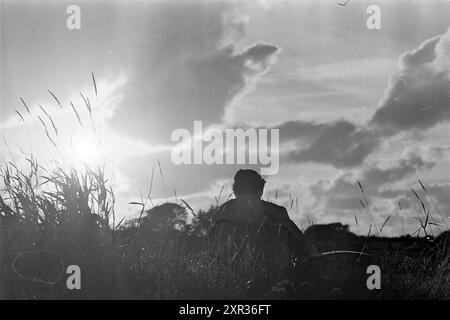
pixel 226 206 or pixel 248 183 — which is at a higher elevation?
pixel 248 183

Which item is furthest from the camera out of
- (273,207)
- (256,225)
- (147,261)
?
(273,207)

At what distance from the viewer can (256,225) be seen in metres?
5.14

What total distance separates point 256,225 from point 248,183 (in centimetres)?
37

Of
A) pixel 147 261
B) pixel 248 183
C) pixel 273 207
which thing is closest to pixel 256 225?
pixel 273 207

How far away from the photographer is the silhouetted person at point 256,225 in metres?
4.95

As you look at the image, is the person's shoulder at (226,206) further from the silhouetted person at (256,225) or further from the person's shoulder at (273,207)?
the person's shoulder at (273,207)

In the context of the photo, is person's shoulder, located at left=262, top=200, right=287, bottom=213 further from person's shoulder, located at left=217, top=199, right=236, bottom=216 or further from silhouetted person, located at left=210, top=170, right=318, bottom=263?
person's shoulder, located at left=217, top=199, right=236, bottom=216

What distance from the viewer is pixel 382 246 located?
5.25 m

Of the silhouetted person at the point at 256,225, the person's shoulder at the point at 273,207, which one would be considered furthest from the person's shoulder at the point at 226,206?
the person's shoulder at the point at 273,207

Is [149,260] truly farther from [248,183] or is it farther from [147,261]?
[248,183]

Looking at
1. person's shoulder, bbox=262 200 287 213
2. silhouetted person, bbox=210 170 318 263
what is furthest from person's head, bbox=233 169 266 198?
person's shoulder, bbox=262 200 287 213

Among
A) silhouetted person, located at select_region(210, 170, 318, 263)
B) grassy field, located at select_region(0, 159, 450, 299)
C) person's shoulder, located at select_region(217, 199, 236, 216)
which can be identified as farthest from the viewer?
person's shoulder, located at select_region(217, 199, 236, 216)

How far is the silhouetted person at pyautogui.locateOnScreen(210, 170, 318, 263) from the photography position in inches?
195
